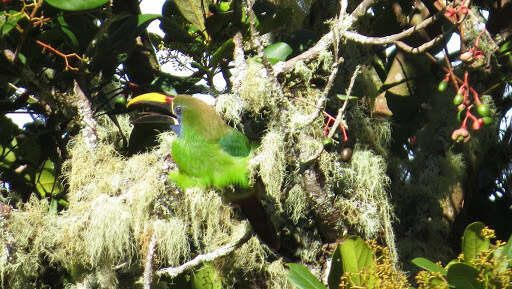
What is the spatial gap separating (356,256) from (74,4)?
899 millimetres

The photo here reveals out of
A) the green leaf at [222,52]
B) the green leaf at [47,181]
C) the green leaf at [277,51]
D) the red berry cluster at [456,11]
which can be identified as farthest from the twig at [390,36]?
the green leaf at [47,181]

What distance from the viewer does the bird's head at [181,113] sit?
188cm

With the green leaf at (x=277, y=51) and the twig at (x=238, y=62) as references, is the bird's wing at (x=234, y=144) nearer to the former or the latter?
the twig at (x=238, y=62)

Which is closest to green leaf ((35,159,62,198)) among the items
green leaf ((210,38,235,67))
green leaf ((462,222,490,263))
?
green leaf ((210,38,235,67))

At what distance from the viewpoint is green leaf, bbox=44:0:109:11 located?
182 cm

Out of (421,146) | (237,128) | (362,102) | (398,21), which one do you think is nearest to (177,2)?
(237,128)

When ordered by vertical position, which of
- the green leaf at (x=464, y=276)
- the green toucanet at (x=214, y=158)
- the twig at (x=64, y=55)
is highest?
the twig at (x=64, y=55)

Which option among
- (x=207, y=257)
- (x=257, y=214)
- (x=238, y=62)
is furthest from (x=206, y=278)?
(x=238, y=62)

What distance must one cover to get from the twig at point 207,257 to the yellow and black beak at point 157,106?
344mm

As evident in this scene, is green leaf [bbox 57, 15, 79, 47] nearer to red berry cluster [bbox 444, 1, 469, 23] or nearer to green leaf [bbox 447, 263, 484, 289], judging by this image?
red berry cluster [bbox 444, 1, 469, 23]

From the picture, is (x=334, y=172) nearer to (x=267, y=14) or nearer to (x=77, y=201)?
(x=267, y=14)

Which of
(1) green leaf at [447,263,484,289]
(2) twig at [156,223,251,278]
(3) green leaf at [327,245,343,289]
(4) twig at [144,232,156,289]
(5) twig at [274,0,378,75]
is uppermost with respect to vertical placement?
(5) twig at [274,0,378,75]

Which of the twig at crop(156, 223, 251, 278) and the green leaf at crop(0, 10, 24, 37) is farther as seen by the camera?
the twig at crop(156, 223, 251, 278)

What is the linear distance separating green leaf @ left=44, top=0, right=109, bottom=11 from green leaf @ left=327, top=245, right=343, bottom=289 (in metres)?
0.82
